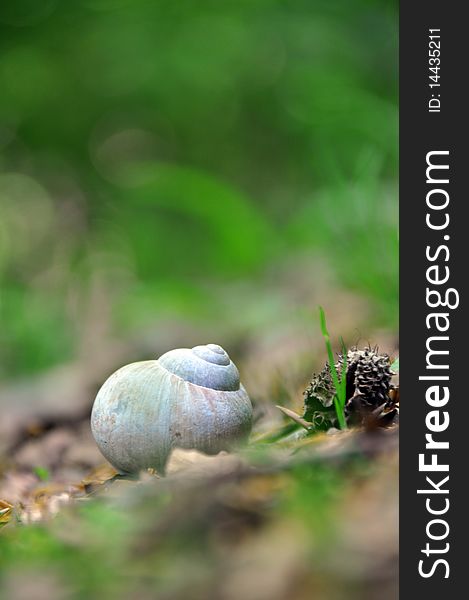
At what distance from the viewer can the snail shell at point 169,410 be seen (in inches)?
91.7

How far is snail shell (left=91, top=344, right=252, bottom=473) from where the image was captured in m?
2.33

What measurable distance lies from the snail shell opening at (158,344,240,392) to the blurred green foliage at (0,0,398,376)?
3360 millimetres

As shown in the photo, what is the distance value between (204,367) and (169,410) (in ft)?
0.60

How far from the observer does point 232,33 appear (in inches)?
371

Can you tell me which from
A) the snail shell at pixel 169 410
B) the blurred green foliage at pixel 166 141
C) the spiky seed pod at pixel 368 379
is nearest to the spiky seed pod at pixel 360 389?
the spiky seed pod at pixel 368 379

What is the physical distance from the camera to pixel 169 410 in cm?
234

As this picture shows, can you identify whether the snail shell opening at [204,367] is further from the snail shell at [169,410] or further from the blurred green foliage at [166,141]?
the blurred green foliage at [166,141]

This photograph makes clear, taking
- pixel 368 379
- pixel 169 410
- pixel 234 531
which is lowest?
pixel 234 531

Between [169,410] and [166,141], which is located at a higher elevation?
[166,141]

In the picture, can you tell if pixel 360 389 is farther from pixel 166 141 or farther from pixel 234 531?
pixel 166 141

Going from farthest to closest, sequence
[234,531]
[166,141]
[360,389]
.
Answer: [166,141], [360,389], [234,531]

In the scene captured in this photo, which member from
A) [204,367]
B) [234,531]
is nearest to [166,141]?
[204,367]

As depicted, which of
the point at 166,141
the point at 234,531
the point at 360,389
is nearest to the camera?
the point at 234,531

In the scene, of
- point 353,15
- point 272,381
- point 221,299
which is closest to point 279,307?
point 221,299
